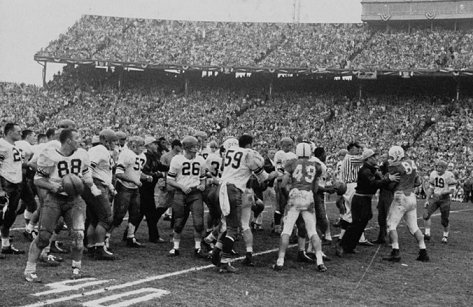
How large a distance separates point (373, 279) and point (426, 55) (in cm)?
3053

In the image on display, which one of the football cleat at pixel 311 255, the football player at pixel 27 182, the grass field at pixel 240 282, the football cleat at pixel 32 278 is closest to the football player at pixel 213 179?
the grass field at pixel 240 282

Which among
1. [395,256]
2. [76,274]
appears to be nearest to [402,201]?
[395,256]

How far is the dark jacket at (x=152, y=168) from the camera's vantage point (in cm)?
1048

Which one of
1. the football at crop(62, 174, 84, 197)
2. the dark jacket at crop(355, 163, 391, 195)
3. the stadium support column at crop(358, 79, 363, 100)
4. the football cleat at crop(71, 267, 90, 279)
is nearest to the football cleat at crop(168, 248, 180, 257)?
the football cleat at crop(71, 267, 90, 279)

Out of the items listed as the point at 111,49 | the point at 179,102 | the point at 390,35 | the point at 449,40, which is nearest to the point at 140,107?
the point at 179,102

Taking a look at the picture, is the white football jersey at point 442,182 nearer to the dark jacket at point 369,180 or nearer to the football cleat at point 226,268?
the dark jacket at point 369,180

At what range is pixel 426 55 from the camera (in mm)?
36219

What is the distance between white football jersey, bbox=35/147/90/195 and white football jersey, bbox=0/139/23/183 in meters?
1.85

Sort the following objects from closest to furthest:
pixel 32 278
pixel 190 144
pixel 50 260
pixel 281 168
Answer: pixel 32 278, pixel 50 260, pixel 190 144, pixel 281 168

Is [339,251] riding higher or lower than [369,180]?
lower

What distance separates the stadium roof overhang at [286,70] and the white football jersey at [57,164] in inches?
1179

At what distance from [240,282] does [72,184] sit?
2.62 m

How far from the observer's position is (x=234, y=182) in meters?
8.74

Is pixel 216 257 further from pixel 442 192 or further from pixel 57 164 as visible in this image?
pixel 442 192
